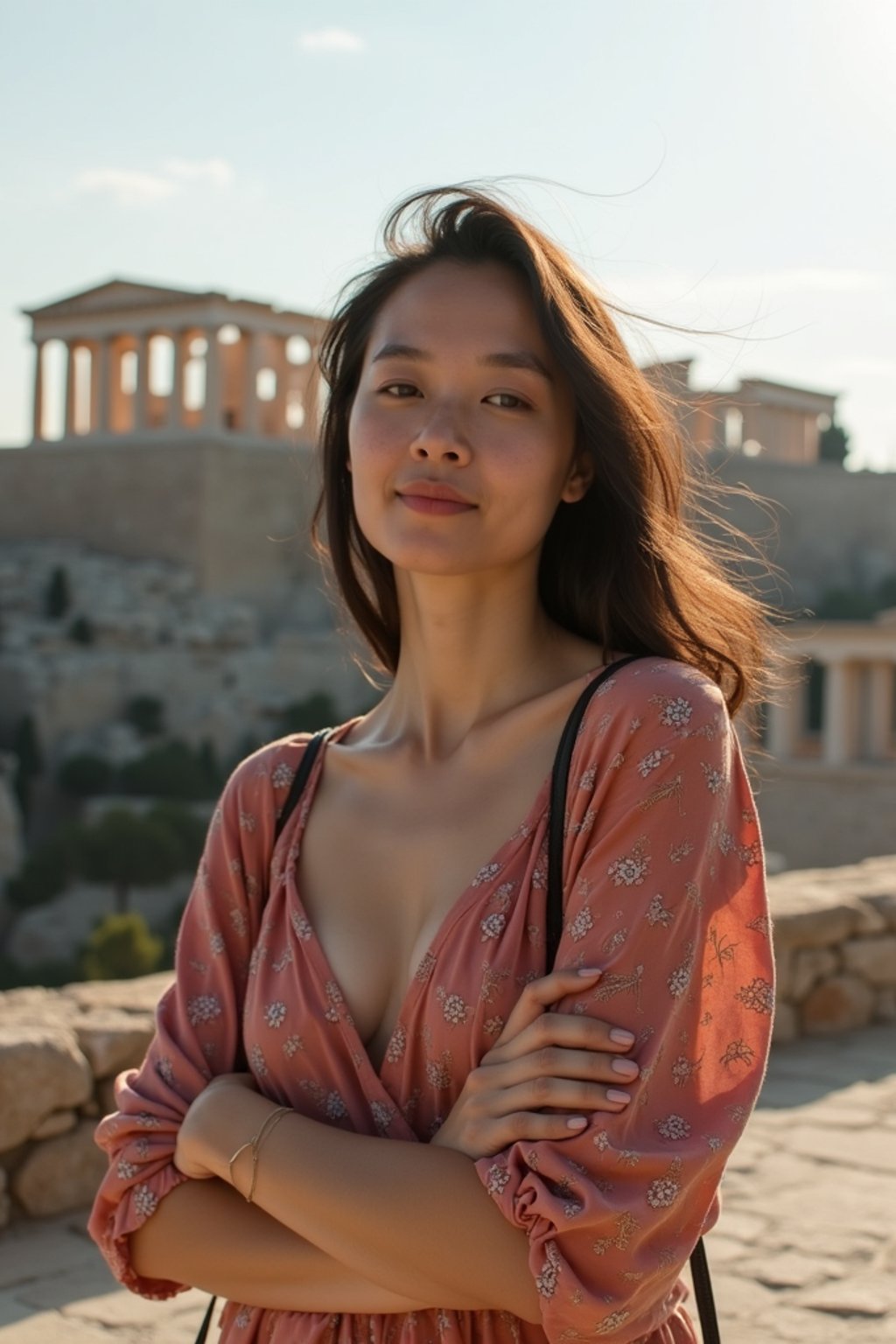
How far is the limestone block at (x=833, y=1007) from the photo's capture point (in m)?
5.23

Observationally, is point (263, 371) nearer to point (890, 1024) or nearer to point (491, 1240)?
point (890, 1024)

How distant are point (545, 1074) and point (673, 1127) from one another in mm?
109

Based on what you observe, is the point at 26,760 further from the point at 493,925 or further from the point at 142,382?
the point at 493,925

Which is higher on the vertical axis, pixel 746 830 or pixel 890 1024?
pixel 746 830

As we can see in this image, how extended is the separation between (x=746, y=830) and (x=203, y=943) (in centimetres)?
56

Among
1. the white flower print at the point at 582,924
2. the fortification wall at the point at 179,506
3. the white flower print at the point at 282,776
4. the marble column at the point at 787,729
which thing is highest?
the fortification wall at the point at 179,506

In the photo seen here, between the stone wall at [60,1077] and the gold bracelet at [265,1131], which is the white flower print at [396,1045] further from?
the stone wall at [60,1077]

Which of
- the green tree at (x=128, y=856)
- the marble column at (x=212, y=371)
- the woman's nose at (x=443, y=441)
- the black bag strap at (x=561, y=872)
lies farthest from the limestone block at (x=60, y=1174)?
the marble column at (x=212, y=371)

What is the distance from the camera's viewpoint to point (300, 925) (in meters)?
1.55

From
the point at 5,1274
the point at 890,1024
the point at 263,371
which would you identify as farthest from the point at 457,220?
the point at 263,371

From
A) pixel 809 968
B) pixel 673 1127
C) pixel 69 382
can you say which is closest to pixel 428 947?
Answer: pixel 673 1127

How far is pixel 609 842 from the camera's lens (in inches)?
53.9

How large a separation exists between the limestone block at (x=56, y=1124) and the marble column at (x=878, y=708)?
21939mm

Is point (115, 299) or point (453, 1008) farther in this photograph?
point (115, 299)
